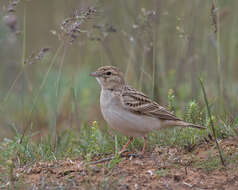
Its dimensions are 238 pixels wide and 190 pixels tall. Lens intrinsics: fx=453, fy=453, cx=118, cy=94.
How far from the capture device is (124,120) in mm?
6277

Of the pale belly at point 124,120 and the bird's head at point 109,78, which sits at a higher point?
the bird's head at point 109,78

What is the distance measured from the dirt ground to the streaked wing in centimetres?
80

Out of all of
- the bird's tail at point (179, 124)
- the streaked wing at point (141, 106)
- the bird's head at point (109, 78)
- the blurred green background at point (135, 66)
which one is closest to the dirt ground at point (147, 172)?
the bird's tail at point (179, 124)

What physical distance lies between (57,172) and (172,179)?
4.63 feet

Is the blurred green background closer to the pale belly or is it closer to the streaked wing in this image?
the streaked wing

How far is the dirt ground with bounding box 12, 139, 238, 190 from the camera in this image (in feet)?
16.8

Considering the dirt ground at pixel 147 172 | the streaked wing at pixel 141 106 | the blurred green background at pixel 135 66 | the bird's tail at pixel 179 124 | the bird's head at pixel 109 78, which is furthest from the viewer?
the blurred green background at pixel 135 66

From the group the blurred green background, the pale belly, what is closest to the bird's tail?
the pale belly

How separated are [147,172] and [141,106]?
1.46m

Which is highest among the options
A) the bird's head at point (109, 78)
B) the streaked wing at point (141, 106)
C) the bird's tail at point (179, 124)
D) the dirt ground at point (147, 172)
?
the bird's head at point (109, 78)

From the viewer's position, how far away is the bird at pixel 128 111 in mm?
6277

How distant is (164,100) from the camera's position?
33.6ft

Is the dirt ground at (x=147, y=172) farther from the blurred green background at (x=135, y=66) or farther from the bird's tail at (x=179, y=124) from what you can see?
the blurred green background at (x=135, y=66)

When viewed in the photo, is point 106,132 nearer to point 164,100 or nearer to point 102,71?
point 102,71
